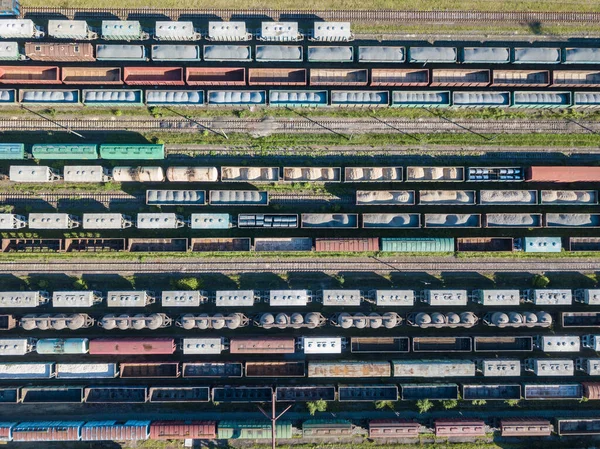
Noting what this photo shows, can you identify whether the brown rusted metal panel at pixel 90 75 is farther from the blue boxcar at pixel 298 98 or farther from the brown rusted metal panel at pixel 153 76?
the blue boxcar at pixel 298 98

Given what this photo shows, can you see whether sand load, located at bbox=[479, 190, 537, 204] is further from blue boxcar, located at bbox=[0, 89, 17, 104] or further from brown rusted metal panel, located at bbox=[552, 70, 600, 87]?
blue boxcar, located at bbox=[0, 89, 17, 104]

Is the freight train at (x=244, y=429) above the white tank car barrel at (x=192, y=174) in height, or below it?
below

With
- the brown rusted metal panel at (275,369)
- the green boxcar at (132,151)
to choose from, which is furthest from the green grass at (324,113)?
the brown rusted metal panel at (275,369)

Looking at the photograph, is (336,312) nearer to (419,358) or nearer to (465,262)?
(419,358)

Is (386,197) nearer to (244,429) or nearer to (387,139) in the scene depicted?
(387,139)

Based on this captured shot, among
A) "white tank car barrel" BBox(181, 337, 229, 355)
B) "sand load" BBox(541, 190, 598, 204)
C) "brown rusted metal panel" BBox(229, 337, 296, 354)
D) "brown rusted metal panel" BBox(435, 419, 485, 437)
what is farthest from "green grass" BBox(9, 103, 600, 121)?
"brown rusted metal panel" BBox(435, 419, 485, 437)

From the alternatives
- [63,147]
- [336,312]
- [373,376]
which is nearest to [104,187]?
[63,147]
